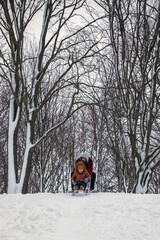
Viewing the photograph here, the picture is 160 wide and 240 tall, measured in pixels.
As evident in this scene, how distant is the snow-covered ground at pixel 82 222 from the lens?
2799 millimetres

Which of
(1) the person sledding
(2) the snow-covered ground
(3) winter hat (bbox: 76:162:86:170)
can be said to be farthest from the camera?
(3) winter hat (bbox: 76:162:86:170)

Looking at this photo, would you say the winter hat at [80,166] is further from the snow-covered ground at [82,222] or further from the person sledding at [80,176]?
the snow-covered ground at [82,222]

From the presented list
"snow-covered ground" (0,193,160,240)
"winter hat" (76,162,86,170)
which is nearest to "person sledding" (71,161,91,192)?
"winter hat" (76,162,86,170)

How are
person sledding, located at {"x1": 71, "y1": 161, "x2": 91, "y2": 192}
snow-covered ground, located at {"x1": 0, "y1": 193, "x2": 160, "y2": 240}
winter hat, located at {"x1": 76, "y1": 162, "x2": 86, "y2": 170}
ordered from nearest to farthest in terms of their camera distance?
1. snow-covered ground, located at {"x1": 0, "y1": 193, "x2": 160, "y2": 240}
2. person sledding, located at {"x1": 71, "y1": 161, "x2": 91, "y2": 192}
3. winter hat, located at {"x1": 76, "y1": 162, "x2": 86, "y2": 170}

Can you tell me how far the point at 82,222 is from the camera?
3521mm

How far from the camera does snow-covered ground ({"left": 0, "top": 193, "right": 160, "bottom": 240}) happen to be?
2.80 metres

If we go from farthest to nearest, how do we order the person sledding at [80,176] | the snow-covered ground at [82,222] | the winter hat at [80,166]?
the winter hat at [80,166]
the person sledding at [80,176]
the snow-covered ground at [82,222]

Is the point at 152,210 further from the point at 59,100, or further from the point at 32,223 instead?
the point at 59,100

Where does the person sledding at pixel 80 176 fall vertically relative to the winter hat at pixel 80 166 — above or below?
below

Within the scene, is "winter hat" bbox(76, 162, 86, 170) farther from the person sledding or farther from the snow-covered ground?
the snow-covered ground

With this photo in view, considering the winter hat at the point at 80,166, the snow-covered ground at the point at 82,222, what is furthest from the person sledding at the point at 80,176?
the snow-covered ground at the point at 82,222

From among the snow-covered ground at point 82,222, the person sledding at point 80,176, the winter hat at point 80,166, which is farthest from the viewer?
→ the winter hat at point 80,166

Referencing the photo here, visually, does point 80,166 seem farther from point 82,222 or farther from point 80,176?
point 82,222

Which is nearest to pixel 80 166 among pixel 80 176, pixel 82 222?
pixel 80 176
